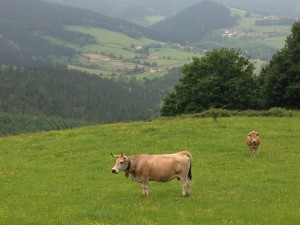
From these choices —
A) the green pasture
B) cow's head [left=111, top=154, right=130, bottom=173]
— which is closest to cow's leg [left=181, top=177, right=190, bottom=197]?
the green pasture

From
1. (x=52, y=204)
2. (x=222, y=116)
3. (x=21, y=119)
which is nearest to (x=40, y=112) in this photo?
(x=21, y=119)

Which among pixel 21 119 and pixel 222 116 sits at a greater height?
pixel 222 116

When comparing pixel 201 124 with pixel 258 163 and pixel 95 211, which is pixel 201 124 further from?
pixel 95 211

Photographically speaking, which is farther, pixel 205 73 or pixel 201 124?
pixel 205 73

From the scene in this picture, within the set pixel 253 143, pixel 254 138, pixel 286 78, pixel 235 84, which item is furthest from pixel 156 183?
pixel 235 84

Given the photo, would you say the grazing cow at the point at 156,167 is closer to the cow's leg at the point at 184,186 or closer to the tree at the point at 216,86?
the cow's leg at the point at 184,186

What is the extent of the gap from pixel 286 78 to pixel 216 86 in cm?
1108

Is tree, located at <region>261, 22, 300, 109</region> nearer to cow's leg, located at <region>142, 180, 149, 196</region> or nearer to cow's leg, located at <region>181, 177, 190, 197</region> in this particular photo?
cow's leg, located at <region>181, 177, 190, 197</region>

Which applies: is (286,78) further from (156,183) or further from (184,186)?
(184,186)

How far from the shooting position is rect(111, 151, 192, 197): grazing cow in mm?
22172

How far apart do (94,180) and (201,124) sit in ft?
71.5

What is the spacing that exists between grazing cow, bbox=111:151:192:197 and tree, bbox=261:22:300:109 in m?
45.8

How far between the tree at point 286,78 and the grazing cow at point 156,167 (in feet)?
150

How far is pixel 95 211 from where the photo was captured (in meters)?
20.5
